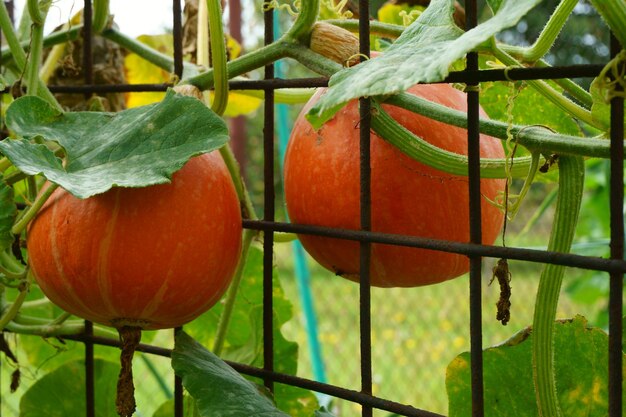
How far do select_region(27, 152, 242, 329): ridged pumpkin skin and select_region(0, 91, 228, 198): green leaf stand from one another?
4 centimetres

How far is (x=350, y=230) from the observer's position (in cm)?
64

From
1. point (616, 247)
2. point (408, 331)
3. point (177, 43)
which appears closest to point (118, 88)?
point (177, 43)

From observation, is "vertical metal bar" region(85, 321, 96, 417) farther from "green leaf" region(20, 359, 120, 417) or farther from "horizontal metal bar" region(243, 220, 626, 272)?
"horizontal metal bar" region(243, 220, 626, 272)

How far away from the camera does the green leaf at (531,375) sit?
2.06 feet

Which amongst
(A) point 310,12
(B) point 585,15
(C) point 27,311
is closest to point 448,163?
(A) point 310,12

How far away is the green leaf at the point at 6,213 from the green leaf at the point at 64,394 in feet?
0.90

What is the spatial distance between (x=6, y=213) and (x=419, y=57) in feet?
1.23

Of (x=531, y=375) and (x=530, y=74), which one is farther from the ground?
(x=530, y=74)

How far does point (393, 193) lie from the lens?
2.19ft

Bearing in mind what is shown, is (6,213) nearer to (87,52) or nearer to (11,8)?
(87,52)

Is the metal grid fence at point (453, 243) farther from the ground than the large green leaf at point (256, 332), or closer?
farther from the ground

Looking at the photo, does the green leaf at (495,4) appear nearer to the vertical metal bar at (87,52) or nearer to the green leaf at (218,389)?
the green leaf at (218,389)

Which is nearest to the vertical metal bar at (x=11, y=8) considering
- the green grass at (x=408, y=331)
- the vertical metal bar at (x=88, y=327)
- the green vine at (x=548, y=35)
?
the vertical metal bar at (x=88, y=327)

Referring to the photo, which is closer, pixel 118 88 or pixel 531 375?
pixel 531 375
